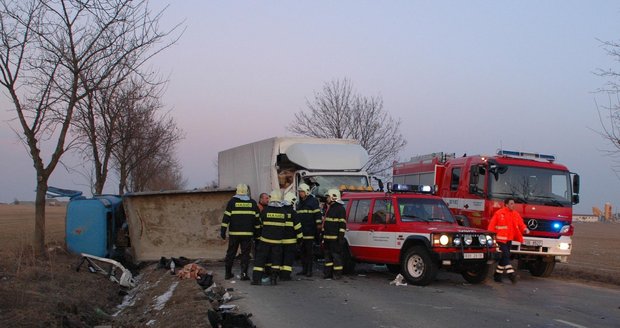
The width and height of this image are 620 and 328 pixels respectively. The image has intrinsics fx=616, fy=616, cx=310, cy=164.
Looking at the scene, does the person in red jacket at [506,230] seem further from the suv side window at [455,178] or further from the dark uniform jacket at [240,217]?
the dark uniform jacket at [240,217]

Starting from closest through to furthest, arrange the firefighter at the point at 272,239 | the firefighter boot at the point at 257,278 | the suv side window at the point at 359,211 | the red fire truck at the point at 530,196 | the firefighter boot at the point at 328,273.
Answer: the firefighter boot at the point at 257,278, the firefighter at the point at 272,239, the firefighter boot at the point at 328,273, the suv side window at the point at 359,211, the red fire truck at the point at 530,196

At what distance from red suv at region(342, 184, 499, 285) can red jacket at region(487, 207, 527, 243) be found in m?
0.93

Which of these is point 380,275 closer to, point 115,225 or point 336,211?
point 336,211

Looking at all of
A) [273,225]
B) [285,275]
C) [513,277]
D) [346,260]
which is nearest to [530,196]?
[513,277]

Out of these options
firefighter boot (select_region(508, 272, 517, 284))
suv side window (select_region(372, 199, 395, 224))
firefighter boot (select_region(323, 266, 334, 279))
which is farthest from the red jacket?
firefighter boot (select_region(323, 266, 334, 279))

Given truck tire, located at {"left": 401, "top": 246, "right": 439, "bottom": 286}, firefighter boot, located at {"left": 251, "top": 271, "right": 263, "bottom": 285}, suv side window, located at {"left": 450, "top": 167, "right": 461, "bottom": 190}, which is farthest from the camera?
suv side window, located at {"left": 450, "top": 167, "right": 461, "bottom": 190}

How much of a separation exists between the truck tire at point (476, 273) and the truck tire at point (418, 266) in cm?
128

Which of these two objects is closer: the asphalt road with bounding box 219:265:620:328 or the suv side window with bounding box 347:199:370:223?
the asphalt road with bounding box 219:265:620:328

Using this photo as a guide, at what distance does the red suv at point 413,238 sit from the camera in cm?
1212

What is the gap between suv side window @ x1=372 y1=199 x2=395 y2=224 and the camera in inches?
523

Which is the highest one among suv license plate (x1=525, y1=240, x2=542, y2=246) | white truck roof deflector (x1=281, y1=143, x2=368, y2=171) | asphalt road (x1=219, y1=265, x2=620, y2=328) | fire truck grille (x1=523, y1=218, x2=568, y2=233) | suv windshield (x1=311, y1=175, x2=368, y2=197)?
white truck roof deflector (x1=281, y1=143, x2=368, y2=171)

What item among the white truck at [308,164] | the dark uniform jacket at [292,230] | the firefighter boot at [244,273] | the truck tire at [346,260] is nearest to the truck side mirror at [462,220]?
the truck tire at [346,260]

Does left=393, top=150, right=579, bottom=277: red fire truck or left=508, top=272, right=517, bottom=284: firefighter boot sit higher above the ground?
left=393, top=150, right=579, bottom=277: red fire truck

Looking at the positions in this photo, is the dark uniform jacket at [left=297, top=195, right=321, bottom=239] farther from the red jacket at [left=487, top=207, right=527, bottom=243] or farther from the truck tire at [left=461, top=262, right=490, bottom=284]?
the red jacket at [left=487, top=207, right=527, bottom=243]
